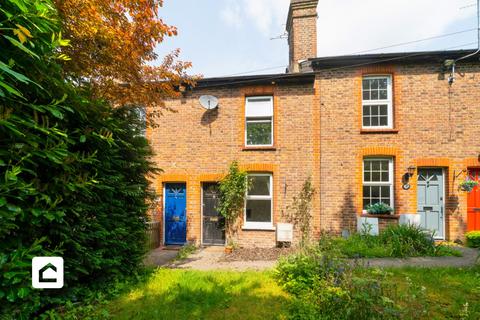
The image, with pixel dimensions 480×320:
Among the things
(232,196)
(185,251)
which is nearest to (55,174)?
(185,251)

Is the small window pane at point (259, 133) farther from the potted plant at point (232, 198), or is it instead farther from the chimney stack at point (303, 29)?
the chimney stack at point (303, 29)

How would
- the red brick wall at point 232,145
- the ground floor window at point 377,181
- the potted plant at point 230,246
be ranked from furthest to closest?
the red brick wall at point 232,145
the ground floor window at point 377,181
the potted plant at point 230,246

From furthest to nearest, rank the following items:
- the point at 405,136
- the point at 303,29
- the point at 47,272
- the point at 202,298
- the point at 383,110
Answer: the point at 303,29
the point at 383,110
the point at 405,136
the point at 202,298
the point at 47,272

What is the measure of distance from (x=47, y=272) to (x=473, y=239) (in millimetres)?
11375

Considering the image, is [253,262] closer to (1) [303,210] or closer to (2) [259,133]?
(1) [303,210]

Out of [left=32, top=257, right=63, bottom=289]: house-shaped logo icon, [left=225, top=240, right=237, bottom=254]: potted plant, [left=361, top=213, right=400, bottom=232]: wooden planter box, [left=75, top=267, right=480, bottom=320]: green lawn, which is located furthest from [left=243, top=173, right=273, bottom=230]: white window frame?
[left=32, top=257, right=63, bottom=289]: house-shaped logo icon

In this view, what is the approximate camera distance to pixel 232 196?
27.5 feet

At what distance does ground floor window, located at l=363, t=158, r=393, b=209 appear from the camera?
8477 millimetres

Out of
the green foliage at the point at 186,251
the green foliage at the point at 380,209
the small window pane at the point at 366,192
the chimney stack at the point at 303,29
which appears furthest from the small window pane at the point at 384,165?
the green foliage at the point at 186,251

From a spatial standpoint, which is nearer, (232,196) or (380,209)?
(380,209)

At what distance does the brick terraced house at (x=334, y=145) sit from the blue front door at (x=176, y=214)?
40 mm

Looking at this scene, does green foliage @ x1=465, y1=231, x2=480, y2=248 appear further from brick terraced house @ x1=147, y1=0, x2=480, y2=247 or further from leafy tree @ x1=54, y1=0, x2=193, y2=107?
leafy tree @ x1=54, y1=0, x2=193, y2=107

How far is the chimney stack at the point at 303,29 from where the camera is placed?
979 centimetres

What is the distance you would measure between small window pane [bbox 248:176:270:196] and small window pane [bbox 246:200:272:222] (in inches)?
12.2
